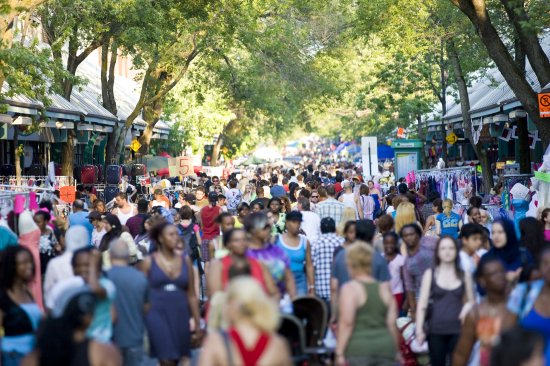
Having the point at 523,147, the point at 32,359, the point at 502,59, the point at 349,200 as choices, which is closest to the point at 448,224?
the point at 349,200

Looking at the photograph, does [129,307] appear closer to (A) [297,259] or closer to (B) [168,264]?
(B) [168,264]

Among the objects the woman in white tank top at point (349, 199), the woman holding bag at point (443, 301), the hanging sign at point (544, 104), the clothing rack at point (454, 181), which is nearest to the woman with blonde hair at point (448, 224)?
the hanging sign at point (544, 104)

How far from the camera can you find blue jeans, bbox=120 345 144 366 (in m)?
9.51

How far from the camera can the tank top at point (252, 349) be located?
257 inches

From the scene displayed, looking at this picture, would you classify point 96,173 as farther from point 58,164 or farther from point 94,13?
point 94,13

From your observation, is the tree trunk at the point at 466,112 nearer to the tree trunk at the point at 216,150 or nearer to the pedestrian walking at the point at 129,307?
the pedestrian walking at the point at 129,307

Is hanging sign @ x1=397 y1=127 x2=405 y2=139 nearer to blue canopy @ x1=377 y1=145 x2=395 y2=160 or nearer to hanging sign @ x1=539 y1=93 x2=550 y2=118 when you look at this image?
blue canopy @ x1=377 y1=145 x2=395 y2=160

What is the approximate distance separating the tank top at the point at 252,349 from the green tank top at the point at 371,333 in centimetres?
224

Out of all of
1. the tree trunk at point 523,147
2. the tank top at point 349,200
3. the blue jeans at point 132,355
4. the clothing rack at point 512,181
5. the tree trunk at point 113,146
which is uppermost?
the tree trunk at point 113,146

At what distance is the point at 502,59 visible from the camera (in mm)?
21156

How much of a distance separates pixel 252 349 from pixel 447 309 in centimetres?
366

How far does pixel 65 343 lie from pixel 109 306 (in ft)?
4.99

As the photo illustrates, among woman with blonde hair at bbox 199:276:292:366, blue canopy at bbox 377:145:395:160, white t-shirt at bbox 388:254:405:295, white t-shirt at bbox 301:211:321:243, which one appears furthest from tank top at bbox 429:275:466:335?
blue canopy at bbox 377:145:395:160

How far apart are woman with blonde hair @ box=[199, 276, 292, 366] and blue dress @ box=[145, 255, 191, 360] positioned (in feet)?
10.2
